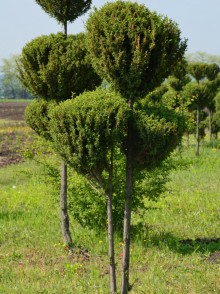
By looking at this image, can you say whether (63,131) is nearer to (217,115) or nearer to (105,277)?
(105,277)

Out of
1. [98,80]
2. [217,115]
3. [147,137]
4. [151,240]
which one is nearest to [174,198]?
[151,240]

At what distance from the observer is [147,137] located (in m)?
6.43

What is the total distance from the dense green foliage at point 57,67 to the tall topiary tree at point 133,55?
7.80 feet

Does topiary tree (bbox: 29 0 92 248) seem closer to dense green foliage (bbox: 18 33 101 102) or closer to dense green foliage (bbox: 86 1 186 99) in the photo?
dense green foliage (bbox: 18 33 101 102)

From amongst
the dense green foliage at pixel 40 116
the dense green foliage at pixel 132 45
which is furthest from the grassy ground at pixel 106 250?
the dense green foliage at pixel 132 45

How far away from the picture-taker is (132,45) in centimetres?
655

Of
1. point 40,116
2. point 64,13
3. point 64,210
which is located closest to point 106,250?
point 64,210

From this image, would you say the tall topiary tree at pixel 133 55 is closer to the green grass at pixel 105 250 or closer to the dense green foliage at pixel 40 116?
the green grass at pixel 105 250

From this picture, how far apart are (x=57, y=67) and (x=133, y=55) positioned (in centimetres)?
312

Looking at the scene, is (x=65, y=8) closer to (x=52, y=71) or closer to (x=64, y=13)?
(x=64, y=13)

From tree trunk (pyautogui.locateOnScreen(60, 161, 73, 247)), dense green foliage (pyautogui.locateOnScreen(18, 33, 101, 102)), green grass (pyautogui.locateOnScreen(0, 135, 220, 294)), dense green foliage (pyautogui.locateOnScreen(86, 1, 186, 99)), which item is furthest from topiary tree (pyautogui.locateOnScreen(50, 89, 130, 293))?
tree trunk (pyautogui.locateOnScreen(60, 161, 73, 247))

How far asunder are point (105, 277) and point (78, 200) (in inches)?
103

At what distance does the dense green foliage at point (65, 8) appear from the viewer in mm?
9930

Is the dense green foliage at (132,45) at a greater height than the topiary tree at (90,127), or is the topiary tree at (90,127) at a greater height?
the dense green foliage at (132,45)
